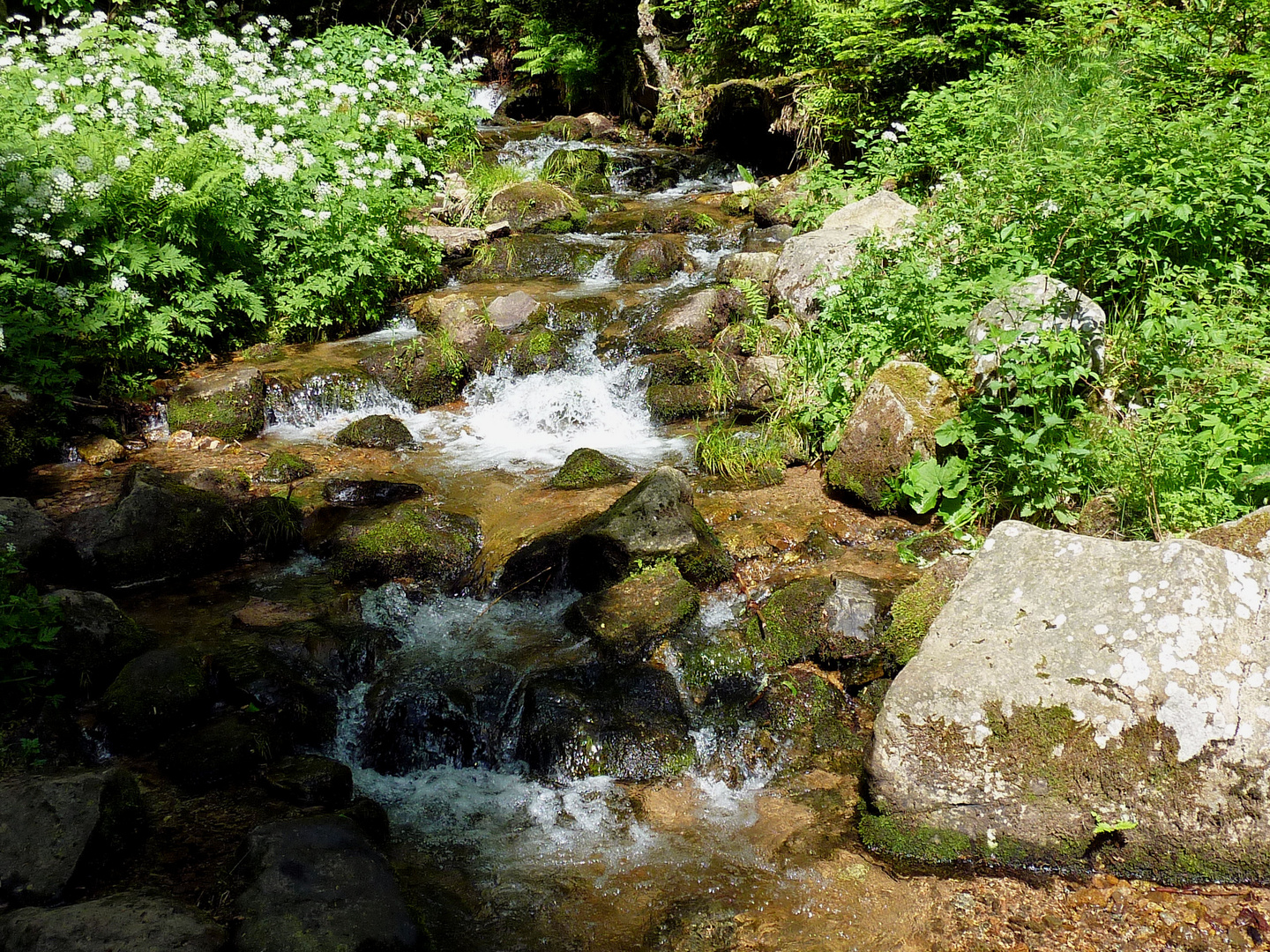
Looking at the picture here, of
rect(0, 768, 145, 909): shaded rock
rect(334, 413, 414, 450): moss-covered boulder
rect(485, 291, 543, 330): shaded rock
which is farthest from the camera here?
rect(485, 291, 543, 330): shaded rock

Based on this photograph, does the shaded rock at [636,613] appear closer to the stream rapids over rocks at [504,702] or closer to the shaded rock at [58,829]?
the stream rapids over rocks at [504,702]

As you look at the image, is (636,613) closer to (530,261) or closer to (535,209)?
(530,261)

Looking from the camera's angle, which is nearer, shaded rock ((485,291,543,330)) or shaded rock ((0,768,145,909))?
shaded rock ((0,768,145,909))

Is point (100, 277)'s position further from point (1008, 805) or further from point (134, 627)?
point (1008, 805)

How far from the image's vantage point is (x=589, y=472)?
7250mm

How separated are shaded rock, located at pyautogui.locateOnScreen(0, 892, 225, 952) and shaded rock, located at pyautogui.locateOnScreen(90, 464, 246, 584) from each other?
3.47m

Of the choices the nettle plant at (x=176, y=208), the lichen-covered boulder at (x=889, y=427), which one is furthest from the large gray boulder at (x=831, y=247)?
the nettle plant at (x=176, y=208)

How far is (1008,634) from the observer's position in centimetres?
388

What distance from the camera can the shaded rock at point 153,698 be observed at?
14.8 ft

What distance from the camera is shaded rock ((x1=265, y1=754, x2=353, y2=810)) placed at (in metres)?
4.16

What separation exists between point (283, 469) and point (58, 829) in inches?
172

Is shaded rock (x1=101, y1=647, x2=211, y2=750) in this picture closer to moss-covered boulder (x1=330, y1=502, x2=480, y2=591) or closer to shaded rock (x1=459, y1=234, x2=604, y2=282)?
moss-covered boulder (x1=330, y1=502, x2=480, y2=591)

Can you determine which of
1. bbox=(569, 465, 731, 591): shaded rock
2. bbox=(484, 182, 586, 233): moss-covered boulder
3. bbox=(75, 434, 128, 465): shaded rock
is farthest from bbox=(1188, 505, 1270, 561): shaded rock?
bbox=(484, 182, 586, 233): moss-covered boulder

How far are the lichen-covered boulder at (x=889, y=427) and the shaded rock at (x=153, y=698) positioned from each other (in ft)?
14.6
